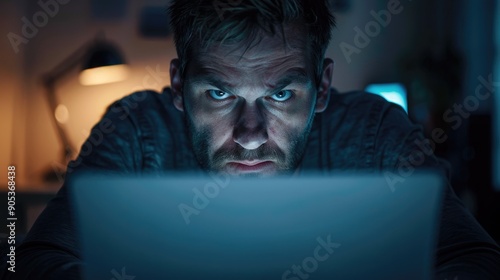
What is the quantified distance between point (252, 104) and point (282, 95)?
76 millimetres

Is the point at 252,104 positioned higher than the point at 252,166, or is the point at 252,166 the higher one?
the point at 252,104

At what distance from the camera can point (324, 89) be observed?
4.36 ft

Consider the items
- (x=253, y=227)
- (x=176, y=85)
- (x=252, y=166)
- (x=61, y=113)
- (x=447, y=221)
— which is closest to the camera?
(x=253, y=227)

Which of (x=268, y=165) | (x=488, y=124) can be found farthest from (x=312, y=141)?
(x=488, y=124)

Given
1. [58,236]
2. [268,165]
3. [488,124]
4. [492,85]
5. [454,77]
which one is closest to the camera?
[58,236]

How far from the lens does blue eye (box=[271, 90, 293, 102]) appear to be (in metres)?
1.12

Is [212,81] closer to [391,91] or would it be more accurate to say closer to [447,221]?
[447,221]

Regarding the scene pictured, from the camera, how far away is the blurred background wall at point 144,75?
348cm

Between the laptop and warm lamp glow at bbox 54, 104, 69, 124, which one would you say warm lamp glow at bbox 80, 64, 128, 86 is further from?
the laptop

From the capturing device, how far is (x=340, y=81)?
3730mm

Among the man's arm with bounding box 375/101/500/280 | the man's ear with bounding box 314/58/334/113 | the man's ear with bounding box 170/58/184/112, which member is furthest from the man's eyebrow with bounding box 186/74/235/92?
the man's arm with bounding box 375/101/500/280

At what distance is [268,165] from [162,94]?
45 cm

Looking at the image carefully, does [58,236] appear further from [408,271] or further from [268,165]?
[408,271]

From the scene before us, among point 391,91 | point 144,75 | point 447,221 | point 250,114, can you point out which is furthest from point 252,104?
point 144,75
